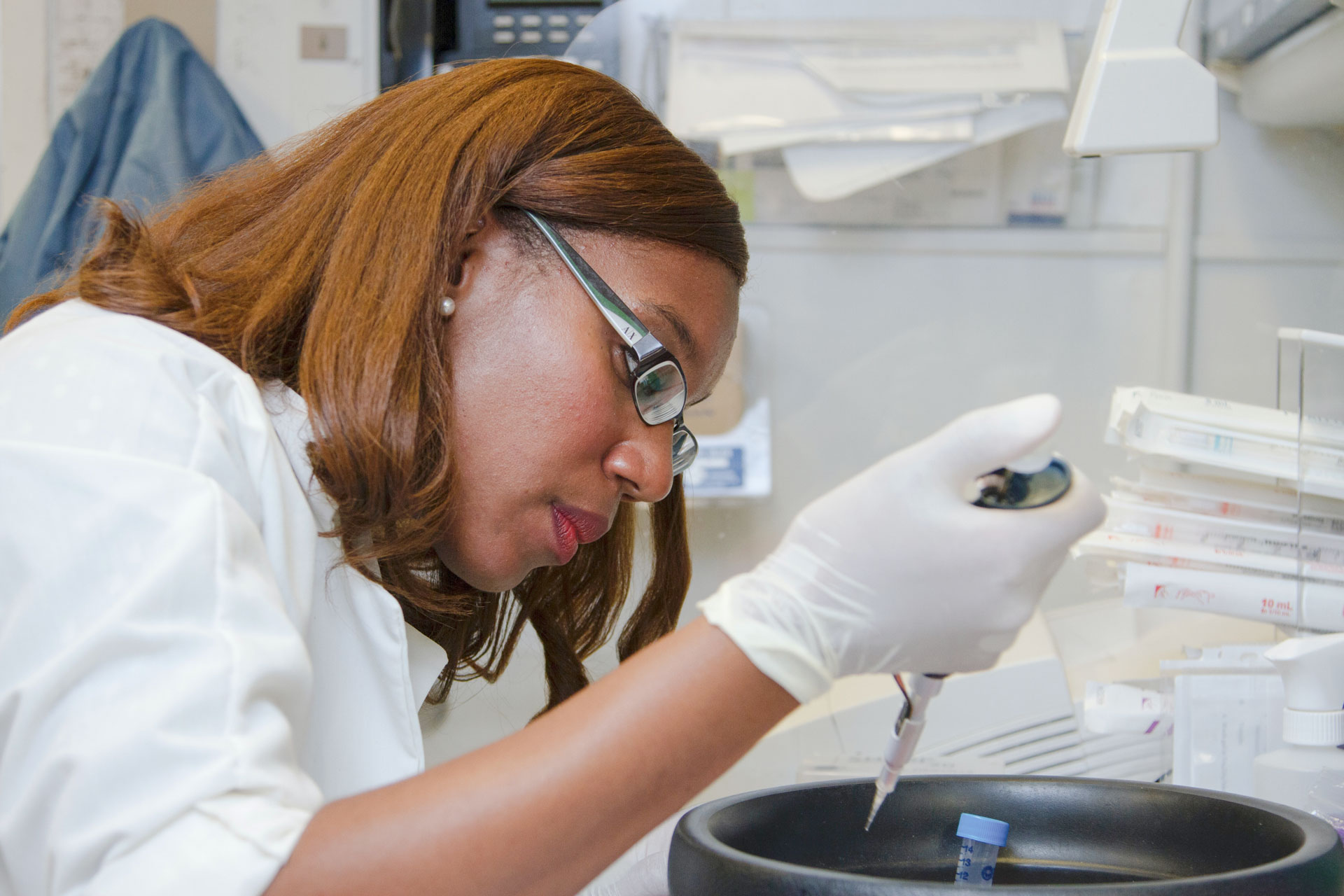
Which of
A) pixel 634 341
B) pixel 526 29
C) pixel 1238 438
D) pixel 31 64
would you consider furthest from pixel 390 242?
pixel 31 64

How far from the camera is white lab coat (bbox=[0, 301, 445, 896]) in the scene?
0.49 m

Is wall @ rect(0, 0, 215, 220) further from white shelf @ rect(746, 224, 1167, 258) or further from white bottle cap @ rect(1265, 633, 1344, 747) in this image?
white bottle cap @ rect(1265, 633, 1344, 747)

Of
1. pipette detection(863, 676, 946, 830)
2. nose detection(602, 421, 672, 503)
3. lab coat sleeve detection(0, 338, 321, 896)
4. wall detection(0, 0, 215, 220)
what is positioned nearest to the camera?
lab coat sleeve detection(0, 338, 321, 896)

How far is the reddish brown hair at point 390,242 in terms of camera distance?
730 millimetres

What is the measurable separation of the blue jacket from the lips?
1.12 meters

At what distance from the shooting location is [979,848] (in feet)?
2.07

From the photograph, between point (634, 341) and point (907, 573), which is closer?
point (907, 573)

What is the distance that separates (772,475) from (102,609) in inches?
48.2

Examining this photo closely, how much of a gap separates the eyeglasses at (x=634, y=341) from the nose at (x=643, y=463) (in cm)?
2

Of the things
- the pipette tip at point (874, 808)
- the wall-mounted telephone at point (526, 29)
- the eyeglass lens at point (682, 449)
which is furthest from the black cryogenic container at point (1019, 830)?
the wall-mounted telephone at point (526, 29)

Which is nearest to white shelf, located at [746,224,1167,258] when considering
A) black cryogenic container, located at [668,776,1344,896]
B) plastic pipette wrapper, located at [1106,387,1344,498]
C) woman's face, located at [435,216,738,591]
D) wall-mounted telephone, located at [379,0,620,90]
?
wall-mounted telephone, located at [379,0,620,90]

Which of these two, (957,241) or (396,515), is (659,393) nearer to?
(396,515)

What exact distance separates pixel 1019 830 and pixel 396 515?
1.45 ft

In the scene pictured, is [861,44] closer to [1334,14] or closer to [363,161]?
[1334,14]
